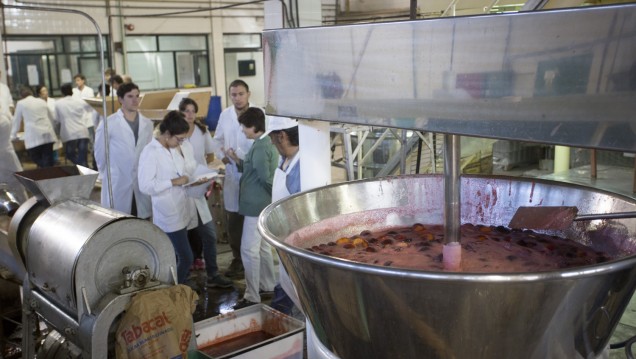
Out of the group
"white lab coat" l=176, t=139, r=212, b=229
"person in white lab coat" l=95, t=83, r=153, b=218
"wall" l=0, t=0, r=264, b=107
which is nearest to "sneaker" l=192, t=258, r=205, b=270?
"person in white lab coat" l=95, t=83, r=153, b=218

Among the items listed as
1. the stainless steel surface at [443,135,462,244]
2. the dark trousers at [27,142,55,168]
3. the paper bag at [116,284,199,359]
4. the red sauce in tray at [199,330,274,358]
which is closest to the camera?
the stainless steel surface at [443,135,462,244]

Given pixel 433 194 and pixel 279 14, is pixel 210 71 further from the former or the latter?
pixel 433 194

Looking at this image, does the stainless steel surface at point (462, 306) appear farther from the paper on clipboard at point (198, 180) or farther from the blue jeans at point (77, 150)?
the blue jeans at point (77, 150)

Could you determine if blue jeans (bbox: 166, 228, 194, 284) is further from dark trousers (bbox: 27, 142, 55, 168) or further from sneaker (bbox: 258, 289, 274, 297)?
dark trousers (bbox: 27, 142, 55, 168)

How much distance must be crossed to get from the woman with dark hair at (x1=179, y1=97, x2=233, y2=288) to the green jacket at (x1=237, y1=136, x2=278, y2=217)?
40 centimetres

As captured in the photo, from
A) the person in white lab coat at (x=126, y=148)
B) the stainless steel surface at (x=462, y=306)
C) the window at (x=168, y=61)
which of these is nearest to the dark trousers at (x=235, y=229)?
the person in white lab coat at (x=126, y=148)

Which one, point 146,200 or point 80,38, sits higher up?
point 80,38

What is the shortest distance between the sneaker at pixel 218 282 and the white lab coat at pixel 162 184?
675mm

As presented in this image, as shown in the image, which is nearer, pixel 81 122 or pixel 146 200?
pixel 146 200

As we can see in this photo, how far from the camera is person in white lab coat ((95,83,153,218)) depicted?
4.82 metres

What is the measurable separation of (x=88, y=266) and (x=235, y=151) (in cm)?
230

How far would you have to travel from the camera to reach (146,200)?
4.88 m

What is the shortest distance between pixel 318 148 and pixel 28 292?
1655mm

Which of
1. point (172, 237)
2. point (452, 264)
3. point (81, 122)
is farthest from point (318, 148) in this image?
point (81, 122)
